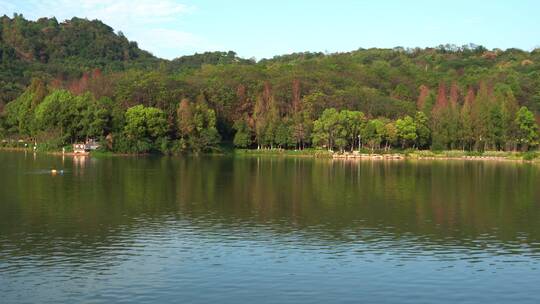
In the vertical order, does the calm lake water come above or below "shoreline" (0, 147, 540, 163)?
below

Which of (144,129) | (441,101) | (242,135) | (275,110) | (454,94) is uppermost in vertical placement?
(454,94)

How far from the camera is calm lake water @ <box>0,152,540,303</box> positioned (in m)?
15.4

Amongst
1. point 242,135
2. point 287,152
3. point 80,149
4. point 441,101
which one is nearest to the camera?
point 80,149

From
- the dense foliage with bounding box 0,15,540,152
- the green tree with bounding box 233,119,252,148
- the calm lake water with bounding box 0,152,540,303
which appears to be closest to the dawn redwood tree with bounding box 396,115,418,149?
the dense foliage with bounding box 0,15,540,152

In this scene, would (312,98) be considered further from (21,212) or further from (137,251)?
(137,251)

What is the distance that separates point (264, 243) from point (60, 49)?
14400cm

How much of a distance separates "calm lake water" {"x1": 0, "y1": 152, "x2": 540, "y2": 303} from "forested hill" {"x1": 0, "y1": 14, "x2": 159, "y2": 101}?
85.4m

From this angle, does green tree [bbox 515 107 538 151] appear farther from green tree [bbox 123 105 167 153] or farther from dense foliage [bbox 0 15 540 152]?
green tree [bbox 123 105 167 153]

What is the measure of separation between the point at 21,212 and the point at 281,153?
55.7m

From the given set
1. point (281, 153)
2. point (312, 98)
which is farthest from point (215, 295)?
point (312, 98)

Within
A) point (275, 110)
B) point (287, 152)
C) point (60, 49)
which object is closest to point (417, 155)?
point (287, 152)

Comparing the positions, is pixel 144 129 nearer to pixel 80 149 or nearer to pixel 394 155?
pixel 80 149

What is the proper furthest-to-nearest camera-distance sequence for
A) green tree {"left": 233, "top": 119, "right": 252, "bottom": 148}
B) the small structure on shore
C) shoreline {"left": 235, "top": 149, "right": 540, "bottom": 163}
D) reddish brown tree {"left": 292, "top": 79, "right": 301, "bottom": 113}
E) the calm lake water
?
reddish brown tree {"left": 292, "top": 79, "right": 301, "bottom": 113}, green tree {"left": 233, "top": 119, "right": 252, "bottom": 148}, shoreline {"left": 235, "top": 149, "right": 540, "bottom": 163}, the small structure on shore, the calm lake water

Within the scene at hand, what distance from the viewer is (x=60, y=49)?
504 ft
